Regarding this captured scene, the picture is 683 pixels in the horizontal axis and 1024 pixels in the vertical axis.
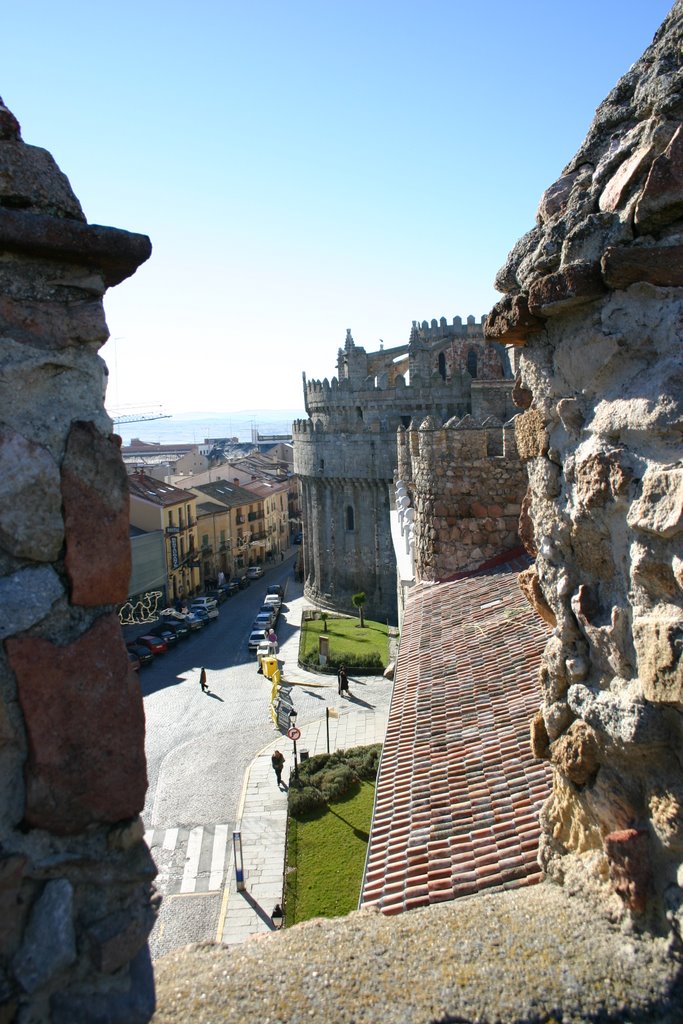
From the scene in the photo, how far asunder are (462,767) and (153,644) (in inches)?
919

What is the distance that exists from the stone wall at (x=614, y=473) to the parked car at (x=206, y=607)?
29.8 m

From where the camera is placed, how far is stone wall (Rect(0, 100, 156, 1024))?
2162 mm

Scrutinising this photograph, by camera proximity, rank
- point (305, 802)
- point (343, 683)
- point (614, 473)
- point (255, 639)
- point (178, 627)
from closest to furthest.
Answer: point (614, 473) → point (305, 802) → point (343, 683) → point (255, 639) → point (178, 627)

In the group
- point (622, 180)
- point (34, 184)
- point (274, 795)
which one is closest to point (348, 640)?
point (274, 795)

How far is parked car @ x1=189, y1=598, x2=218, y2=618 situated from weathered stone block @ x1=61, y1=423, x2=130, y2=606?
3104cm

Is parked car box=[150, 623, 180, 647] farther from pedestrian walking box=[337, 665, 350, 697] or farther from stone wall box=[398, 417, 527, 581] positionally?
stone wall box=[398, 417, 527, 581]

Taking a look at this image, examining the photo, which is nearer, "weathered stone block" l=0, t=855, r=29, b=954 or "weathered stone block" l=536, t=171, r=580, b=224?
"weathered stone block" l=0, t=855, r=29, b=954

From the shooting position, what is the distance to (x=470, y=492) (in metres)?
10.8

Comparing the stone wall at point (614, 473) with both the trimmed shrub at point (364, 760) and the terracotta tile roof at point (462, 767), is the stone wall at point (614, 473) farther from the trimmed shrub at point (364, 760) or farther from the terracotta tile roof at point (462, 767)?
the trimmed shrub at point (364, 760)

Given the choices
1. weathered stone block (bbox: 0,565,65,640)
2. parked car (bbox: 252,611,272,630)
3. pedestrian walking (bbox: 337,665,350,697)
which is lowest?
parked car (bbox: 252,611,272,630)

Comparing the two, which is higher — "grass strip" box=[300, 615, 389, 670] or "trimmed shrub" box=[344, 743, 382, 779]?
"trimmed shrub" box=[344, 743, 382, 779]

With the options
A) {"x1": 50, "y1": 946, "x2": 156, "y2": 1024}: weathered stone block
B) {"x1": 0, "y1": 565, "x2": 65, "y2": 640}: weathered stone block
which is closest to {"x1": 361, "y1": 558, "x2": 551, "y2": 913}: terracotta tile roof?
{"x1": 50, "y1": 946, "x2": 156, "y2": 1024}: weathered stone block

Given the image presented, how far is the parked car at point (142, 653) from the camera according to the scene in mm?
26156

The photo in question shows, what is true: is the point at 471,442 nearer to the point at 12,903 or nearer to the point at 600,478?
the point at 600,478
